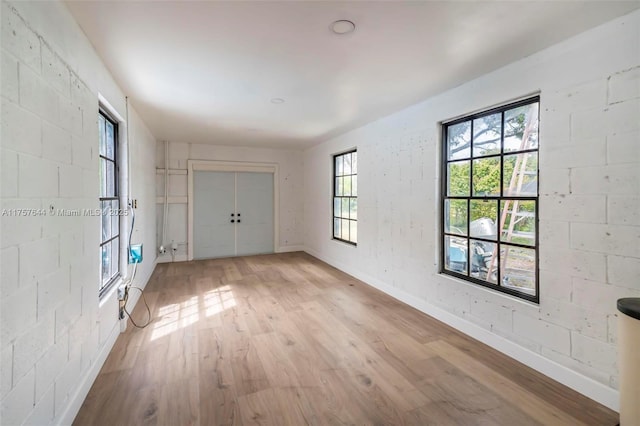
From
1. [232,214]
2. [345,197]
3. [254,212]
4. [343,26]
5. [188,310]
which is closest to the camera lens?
[343,26]

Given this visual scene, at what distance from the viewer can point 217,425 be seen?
175cm

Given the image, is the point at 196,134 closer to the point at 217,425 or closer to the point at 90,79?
the point at 90,79

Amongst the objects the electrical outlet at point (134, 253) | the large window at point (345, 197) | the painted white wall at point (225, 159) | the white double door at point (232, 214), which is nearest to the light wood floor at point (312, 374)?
the electrical outlet at point (134, 253)

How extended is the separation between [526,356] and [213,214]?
5843 millimetres

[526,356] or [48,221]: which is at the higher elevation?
[48,221]

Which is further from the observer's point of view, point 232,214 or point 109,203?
point 232,214

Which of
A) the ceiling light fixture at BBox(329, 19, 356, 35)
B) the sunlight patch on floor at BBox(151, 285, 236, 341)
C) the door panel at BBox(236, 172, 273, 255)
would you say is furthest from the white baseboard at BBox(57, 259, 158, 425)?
the door panel at BBox(236, 172, 273, 255)

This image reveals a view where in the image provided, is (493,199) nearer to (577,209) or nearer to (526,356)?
(577,209)

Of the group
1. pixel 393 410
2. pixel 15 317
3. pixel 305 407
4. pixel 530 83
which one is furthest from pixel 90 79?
pixel 530 83

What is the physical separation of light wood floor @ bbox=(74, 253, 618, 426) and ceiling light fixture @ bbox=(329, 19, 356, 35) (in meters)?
2.49

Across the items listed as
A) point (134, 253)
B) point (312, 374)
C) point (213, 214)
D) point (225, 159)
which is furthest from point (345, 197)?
point (312, 374)

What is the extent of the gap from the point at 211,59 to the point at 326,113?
185cm

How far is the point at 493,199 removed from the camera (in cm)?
272

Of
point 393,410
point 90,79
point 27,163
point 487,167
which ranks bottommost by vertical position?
point 393,410
